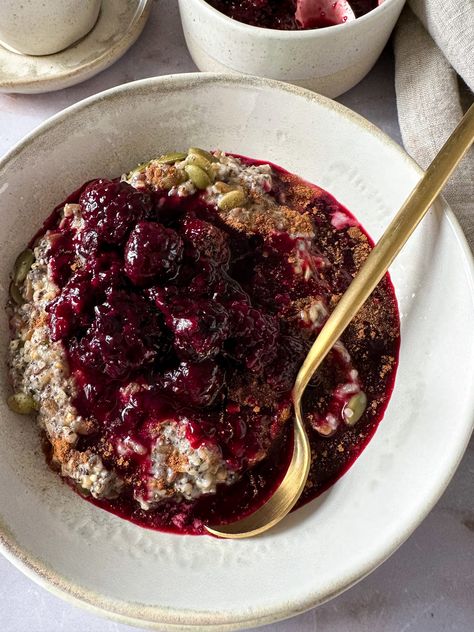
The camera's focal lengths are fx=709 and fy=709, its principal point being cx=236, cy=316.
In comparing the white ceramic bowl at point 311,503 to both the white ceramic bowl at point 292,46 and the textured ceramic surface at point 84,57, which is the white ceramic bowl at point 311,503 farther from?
the textured ceramic surface at point 84,57

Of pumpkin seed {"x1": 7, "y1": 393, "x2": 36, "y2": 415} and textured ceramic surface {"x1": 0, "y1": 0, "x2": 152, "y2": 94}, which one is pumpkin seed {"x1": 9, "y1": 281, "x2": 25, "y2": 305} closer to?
pumpkin seed {"x1": 7, "y1": 393, "x2": 36, "y2": 415}

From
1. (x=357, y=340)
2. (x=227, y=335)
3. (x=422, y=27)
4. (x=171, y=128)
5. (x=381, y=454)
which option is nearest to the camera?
(x=227, y=335)

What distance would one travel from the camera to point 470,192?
2568 millimetres

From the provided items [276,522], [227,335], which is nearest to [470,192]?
[227,335]

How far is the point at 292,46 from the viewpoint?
241 centimetres

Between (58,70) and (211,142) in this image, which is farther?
(58,70)

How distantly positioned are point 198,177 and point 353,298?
0.66 m

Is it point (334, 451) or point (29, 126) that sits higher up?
point (29, 126)

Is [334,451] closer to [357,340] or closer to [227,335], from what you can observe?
[357,340]

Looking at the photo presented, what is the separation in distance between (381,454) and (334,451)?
147 mm

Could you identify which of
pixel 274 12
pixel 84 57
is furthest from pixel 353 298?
pixel 84 57

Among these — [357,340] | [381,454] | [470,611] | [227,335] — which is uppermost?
[227,335]

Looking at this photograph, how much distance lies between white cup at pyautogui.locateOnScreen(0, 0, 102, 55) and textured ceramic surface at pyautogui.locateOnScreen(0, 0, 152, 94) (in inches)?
1.8

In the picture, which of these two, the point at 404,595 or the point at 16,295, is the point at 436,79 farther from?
the point at 404,595
